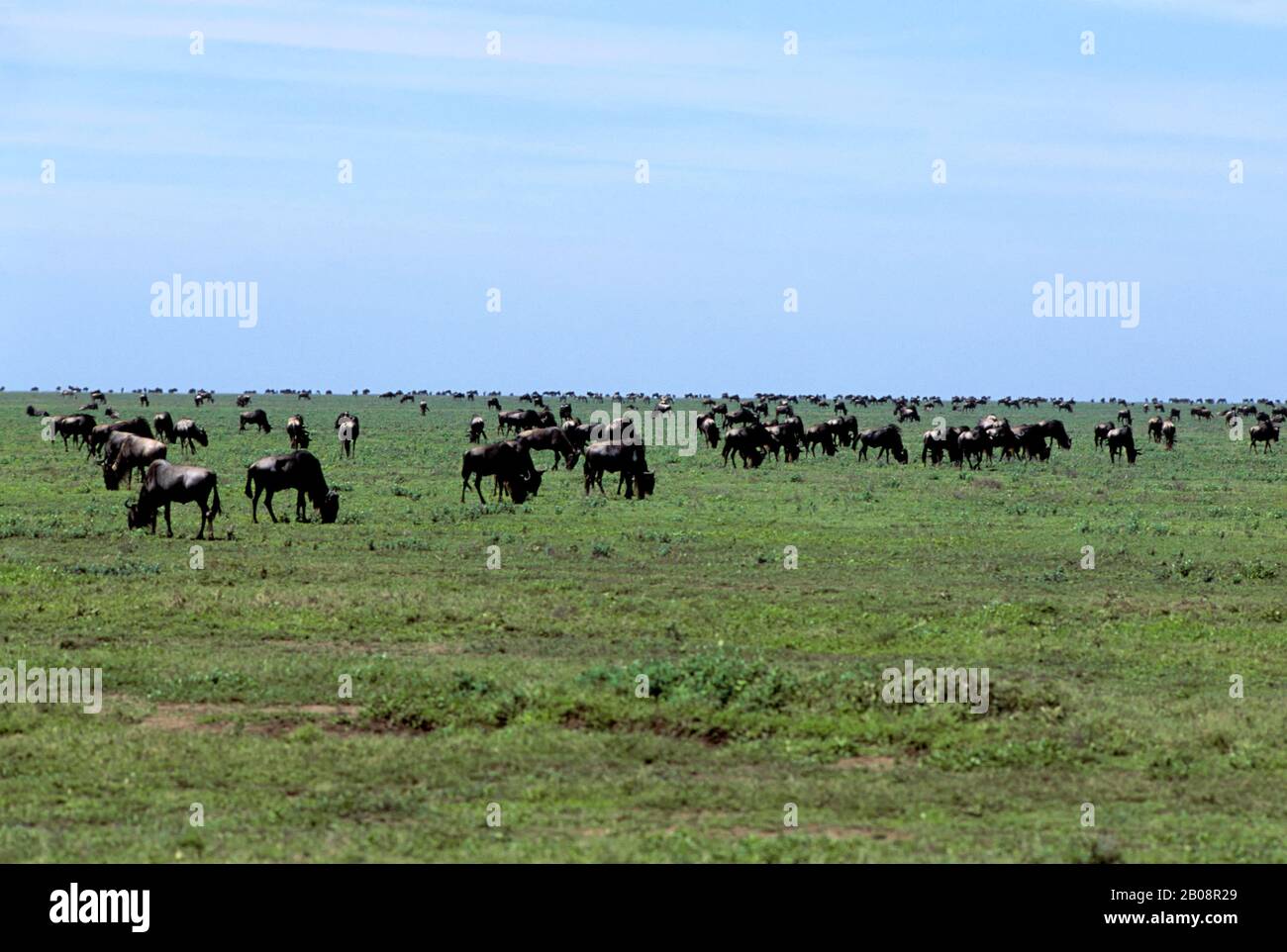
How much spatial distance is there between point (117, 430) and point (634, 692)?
38.6 metres

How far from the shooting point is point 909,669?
16.6m

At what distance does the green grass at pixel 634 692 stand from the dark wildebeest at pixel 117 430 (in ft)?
52.3

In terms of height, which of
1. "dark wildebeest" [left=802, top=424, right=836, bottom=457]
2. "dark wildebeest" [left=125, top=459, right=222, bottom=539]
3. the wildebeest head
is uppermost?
"dark wildebeest" [left=802, top=424, right=836, bottom=457]

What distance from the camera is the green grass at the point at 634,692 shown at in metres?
11.4

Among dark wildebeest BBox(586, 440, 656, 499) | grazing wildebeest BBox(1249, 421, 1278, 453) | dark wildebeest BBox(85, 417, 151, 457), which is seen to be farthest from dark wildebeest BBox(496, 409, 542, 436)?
grazing wildebeest BBox(1249, 421, 1278, 453)

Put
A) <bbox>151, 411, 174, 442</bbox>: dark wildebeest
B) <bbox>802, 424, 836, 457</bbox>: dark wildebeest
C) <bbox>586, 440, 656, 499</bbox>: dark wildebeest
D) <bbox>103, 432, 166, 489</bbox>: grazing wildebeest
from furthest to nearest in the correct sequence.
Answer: <bbox>802, 424, 836, 457</bbox>: dark wildebeest, <bbox>151, 411, 174, 442</bbox>: dark wildebeest, <bbox>586, 440, 656, 499</bbox>: dark wildebeest, <bbox>103, 432, 166, 489</bbox>: grazing wildebeest

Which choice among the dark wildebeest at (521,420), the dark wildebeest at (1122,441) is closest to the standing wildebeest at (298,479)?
the dark wildebeest at (521,420)

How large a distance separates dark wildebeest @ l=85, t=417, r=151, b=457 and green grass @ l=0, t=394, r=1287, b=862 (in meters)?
15.9

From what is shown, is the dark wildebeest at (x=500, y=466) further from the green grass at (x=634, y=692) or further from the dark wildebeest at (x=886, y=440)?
the dark wildebeest at (x=886, y=440)

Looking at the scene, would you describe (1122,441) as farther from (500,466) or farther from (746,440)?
(500,466)

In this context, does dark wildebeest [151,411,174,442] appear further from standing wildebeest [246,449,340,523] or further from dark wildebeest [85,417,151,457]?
standing wildebeest [246,449,340,523]

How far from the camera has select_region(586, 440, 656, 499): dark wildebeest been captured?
41469mm

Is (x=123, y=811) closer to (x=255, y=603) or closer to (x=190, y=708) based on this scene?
(x=190, y=708)
